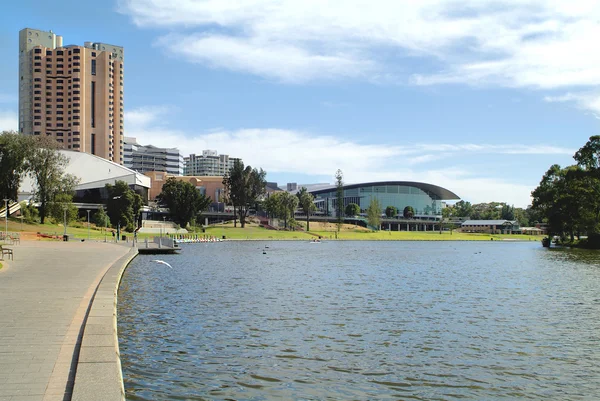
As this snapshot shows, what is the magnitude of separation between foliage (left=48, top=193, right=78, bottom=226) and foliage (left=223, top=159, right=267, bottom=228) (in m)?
53.2

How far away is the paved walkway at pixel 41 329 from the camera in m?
9.64

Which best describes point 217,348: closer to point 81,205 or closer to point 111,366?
point 111,366

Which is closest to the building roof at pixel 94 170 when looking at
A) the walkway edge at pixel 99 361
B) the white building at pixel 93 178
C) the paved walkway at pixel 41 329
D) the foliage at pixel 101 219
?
the white building at pixel 93 178

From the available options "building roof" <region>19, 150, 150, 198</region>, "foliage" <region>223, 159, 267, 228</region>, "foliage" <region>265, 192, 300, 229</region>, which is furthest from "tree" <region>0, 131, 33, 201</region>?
"foliage" <region>265, 192, 300, 229</region>

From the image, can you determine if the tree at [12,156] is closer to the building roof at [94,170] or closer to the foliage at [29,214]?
the foliage at [29,214]

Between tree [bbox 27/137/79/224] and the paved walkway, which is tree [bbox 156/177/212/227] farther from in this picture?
the paved walkway

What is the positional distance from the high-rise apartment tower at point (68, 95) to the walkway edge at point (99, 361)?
180536 mm

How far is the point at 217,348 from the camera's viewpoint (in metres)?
15.9

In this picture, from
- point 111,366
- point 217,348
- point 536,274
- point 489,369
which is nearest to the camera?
point 111,366

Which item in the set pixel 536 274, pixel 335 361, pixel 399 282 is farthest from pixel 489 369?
pixel 536 274

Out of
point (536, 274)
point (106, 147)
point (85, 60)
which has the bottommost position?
point (536, 274)

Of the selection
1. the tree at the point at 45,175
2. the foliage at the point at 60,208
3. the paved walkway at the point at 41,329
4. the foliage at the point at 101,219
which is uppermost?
the tree at the point at 45,175

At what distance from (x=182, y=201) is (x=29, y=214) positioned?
40.1 metres

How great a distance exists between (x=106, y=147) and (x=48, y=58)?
3353cm
